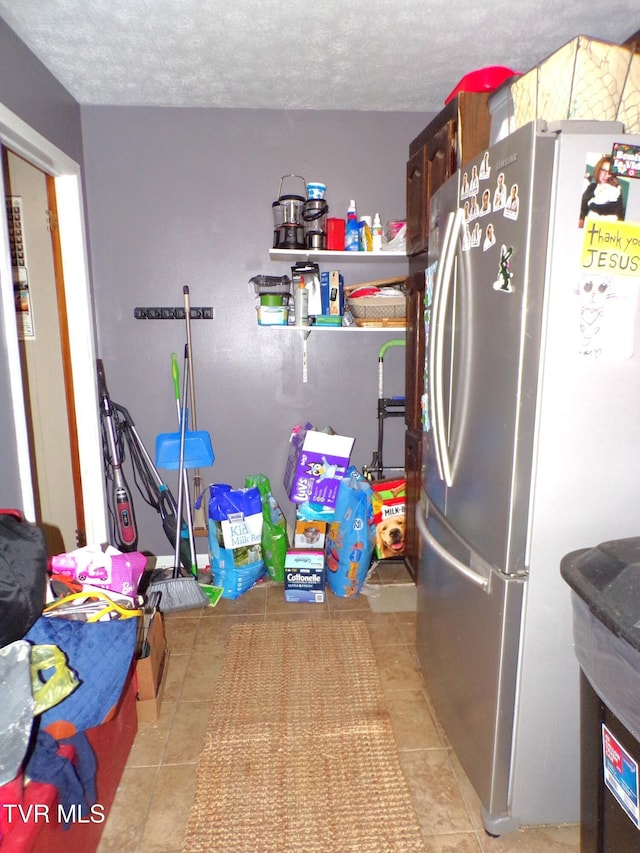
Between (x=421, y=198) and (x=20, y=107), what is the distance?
1.66 m

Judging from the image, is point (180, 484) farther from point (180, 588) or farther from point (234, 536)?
point (180, 588)

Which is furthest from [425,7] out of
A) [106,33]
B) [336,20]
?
[106,33]

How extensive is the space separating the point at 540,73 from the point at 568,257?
0.53m

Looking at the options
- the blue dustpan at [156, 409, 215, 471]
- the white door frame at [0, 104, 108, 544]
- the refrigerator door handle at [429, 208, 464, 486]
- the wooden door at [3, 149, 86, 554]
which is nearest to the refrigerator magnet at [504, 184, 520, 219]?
the refrigerator door handle at [429, 208, 464, 486]

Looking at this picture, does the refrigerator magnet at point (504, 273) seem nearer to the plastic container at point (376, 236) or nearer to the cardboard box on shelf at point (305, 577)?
the plastic container at point (376, 236)

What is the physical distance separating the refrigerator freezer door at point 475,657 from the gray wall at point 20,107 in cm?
146

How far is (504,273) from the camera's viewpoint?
3.96ft

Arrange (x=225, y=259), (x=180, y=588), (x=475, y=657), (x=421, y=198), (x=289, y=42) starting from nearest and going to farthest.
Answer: (x=475, y=657) < (x=289, y=42) < (x=421, y=198) < (x=180, y=588) < (x=225, y=259)

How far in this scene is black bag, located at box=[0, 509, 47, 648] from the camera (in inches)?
44.6

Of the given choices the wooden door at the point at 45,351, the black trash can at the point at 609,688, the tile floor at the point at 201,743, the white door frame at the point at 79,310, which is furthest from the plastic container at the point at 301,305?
the black trash can at the point at 609,688

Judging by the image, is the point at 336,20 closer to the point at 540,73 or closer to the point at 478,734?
the point at 540,73

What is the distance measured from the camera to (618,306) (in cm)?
113

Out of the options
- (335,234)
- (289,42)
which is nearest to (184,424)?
(335,234)

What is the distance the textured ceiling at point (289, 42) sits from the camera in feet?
5.83
